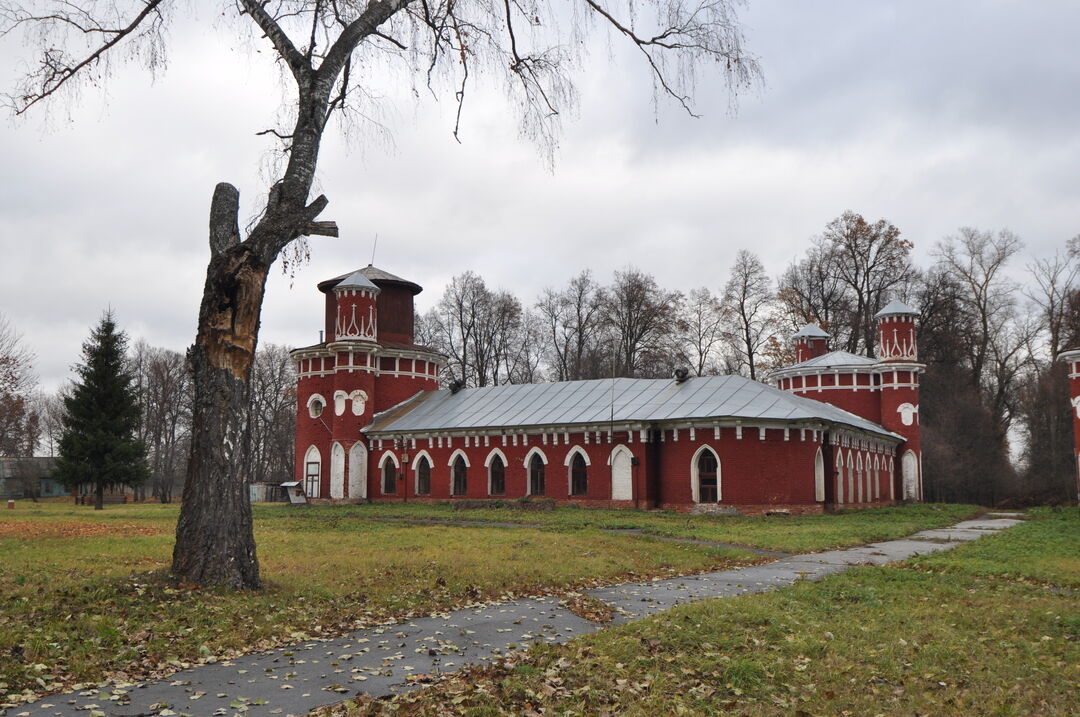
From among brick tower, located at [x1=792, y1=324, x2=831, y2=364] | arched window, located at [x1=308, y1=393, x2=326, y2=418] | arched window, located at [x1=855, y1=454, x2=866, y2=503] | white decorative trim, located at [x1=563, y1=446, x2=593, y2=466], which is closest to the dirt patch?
white decorative trim, located at [x1=563, y1=446, x2=593, y2=466]

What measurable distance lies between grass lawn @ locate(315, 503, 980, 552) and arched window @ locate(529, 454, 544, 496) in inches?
128

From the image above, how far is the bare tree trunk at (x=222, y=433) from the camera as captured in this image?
9.84 m

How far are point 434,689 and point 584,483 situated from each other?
2543 cm

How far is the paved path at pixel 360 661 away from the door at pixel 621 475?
18.3 meters

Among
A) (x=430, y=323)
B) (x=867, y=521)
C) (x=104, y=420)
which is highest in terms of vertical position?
(x=430, y=323)

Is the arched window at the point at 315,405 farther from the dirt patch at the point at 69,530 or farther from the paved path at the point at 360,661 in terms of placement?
the paved path at the point at 360,661

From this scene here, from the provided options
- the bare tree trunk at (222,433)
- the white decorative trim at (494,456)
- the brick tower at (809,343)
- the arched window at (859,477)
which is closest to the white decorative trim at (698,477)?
the arched window at (859,477)

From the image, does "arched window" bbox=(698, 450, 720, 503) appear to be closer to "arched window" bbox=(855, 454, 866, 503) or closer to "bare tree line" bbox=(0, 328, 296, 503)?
"arched window" bbox=(855, 454, 866, 503)

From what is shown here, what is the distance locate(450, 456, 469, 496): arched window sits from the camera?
114 feet

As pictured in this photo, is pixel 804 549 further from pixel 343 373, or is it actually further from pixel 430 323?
pixel 430 323

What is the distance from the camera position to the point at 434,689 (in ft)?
21.0

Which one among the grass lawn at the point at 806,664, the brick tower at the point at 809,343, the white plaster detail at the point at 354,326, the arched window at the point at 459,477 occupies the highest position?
the white plaster detail at the point at 354,326

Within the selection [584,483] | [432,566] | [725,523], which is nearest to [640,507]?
[584,483]

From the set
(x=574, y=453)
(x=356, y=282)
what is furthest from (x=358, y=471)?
(x=574, y=453)
